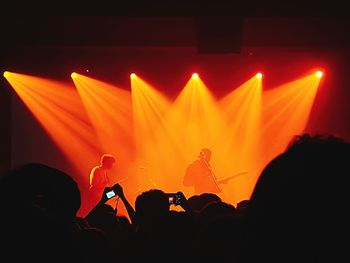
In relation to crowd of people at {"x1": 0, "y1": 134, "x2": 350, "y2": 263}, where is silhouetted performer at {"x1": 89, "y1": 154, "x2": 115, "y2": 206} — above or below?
above

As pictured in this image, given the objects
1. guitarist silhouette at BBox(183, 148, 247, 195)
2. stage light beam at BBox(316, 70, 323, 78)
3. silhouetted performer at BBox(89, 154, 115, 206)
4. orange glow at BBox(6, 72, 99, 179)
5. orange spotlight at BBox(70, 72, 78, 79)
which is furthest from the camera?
orange glow at BBox(6, 72, 99, 179)

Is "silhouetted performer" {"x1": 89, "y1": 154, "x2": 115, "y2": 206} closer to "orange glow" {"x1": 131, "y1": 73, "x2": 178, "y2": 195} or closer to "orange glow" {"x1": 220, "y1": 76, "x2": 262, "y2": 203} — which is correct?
"orange glow" {"x1": 131, "y1": 73, "x2": 178, "y2": 195}

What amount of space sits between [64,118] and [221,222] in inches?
372

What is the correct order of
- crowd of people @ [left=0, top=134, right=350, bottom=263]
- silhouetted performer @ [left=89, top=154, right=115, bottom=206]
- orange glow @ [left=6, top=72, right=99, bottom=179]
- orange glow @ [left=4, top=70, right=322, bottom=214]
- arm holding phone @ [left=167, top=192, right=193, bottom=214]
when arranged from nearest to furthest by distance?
Result: crowd of people @ [left=0, top=134, right=350, bottom=263] < arm holding phone @ [left=167, top=192, right=193, bottom=214] < silhouetted performer @ [left=89, top=154, right=115, bottom=206] < orange glow @ [left=4, top=70, right=322, bottom=214] < orange glow @ [left=6, top=72, right=99, bottom=179]

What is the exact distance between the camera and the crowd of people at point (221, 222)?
64 centimetres

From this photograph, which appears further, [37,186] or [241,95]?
[241,95]

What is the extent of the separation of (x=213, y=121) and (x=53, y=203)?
30.0ft

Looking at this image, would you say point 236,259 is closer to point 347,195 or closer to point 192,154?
point 347,195

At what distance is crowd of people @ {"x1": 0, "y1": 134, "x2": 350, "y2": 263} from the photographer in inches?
25.1

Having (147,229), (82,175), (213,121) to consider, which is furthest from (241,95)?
(147,229)

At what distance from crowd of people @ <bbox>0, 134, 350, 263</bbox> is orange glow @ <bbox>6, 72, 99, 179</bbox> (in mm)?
7930

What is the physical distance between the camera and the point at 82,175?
1069 cm

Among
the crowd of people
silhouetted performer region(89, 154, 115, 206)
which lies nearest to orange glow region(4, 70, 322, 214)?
silhouetted performer region(89, 154, 115, 206)

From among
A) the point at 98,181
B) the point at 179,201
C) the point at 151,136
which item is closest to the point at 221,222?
the point at 179,201
